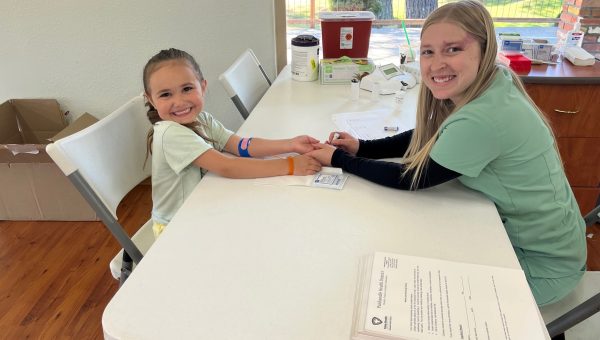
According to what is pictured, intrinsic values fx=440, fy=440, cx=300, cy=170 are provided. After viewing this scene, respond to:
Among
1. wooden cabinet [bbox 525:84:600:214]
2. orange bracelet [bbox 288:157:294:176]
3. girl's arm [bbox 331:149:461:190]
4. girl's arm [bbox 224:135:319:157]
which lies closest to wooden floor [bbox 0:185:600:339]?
wooden cabinet [bbox 525:84:600:214]

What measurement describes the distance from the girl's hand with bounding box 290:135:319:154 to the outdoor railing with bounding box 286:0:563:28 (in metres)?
1.27

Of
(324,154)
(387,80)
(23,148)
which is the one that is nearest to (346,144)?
(324,154)

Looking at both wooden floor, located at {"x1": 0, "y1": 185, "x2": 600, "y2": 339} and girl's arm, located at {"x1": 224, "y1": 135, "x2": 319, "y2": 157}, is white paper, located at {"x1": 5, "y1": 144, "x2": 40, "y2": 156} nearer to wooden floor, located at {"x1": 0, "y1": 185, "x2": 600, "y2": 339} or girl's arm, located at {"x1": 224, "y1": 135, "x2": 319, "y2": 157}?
wooden floor, located at {"x1": 0, "y1": 185, "x2": 600, "y2": 339}

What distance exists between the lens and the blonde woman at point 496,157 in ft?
3.21

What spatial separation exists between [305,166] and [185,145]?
33 centimetres

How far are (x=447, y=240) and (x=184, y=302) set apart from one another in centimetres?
52

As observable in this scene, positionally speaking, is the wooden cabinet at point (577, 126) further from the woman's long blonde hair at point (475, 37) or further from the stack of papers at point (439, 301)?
the stack of papers at point (439, 301)

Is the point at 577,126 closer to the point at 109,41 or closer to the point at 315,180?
the point at 315,180

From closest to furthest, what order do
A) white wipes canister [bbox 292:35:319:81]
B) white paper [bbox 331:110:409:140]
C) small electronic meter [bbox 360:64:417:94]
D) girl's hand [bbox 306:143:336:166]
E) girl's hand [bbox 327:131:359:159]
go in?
1. girl's hand [bbox 306:143:336:166]
2. girl's hand [bbox 327:131:359:159]
3. white paper [bbox 331:110:409:140]
4. small electronic meter [bbox 360:64:417:94]
5. white wipes canister [bbox 292:35:319:81]

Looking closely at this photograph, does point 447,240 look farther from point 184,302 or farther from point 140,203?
point 140,203

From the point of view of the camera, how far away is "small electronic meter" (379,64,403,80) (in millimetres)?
1853

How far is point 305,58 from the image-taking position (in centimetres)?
196

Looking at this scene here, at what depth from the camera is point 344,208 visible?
1.00 metres

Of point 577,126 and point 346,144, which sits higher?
point 346,144
